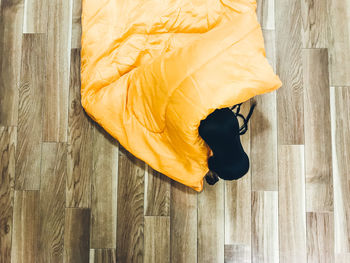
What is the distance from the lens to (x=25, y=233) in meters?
1.10

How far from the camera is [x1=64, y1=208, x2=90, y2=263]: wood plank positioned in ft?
3.58

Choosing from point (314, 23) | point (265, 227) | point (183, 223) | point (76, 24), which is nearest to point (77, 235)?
point (183, 223)

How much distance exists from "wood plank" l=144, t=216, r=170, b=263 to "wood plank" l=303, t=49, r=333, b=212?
1.84ft

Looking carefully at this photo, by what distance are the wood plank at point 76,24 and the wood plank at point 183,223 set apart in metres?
0.67

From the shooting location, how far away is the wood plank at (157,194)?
1.10 metres

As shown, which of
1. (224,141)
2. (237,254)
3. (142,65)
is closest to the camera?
(224,141)

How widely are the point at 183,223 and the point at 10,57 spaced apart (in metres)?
0.96

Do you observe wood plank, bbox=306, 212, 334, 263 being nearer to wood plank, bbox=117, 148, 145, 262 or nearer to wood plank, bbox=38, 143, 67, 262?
wood plank, bbox=117, 148, 145, 262

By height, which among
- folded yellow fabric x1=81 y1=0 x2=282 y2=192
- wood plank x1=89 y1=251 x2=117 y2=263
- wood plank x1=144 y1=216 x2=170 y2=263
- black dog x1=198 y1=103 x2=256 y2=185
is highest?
folded yellow fabric x1=81 y1=0 x2=282 y2=192

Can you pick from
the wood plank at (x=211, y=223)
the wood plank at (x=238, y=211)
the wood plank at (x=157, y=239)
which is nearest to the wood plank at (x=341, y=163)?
the wood plank at (x=238, y=211)

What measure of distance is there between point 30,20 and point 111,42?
0.41 meters

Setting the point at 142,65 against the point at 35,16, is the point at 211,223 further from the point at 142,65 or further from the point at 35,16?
the point at 35,16

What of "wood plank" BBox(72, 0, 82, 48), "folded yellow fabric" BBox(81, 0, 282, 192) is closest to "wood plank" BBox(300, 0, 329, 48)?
"folded yellow fabric" BBox(81, 0, 282, 192)

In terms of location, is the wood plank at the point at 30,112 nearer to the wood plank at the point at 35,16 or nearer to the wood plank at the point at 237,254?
the wood plank at the point at 35,16
